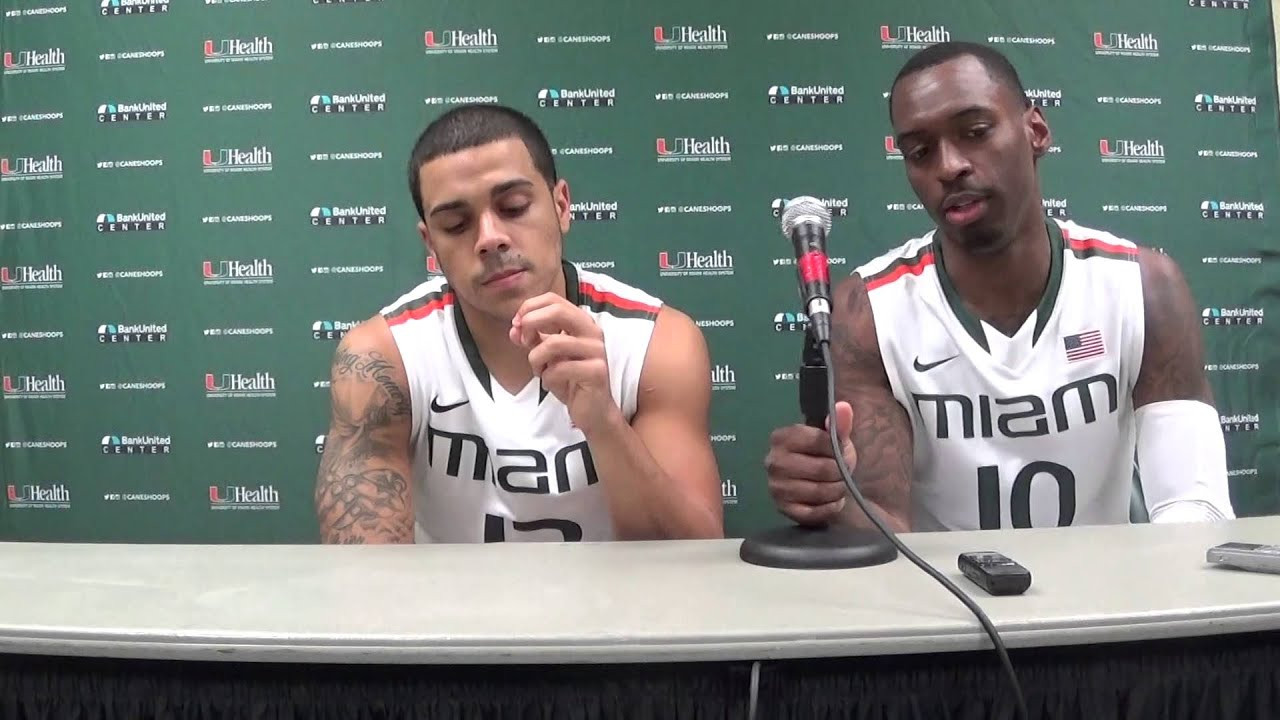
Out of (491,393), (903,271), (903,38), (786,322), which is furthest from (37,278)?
(903,38)

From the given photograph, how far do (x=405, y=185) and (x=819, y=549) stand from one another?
228cm

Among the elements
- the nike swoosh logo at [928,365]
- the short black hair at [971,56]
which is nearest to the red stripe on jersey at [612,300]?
the nike swoosh logo at [928,365]

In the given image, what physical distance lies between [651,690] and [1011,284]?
1.26 m

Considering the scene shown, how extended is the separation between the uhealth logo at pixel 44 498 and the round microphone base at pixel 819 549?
9.33ft

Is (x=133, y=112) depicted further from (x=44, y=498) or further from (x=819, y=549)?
(x=819, y=549)

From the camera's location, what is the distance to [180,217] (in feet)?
9.07

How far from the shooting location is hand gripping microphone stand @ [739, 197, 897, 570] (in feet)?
2.68

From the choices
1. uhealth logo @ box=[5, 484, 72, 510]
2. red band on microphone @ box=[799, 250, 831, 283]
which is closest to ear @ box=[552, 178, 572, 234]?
red band on microphone @ box=[799, 250, 831, 283]

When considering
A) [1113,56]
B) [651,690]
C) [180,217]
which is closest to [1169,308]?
[651,690]

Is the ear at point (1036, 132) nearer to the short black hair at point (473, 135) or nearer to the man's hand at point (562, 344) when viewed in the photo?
the short black hair at point (473, 135)

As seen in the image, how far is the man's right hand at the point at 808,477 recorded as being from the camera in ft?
3.02

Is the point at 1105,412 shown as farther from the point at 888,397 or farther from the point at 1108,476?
the point at 888,397

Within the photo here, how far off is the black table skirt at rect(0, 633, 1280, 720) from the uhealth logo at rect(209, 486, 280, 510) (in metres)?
2.12

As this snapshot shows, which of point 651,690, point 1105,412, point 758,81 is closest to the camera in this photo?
point 651,690
